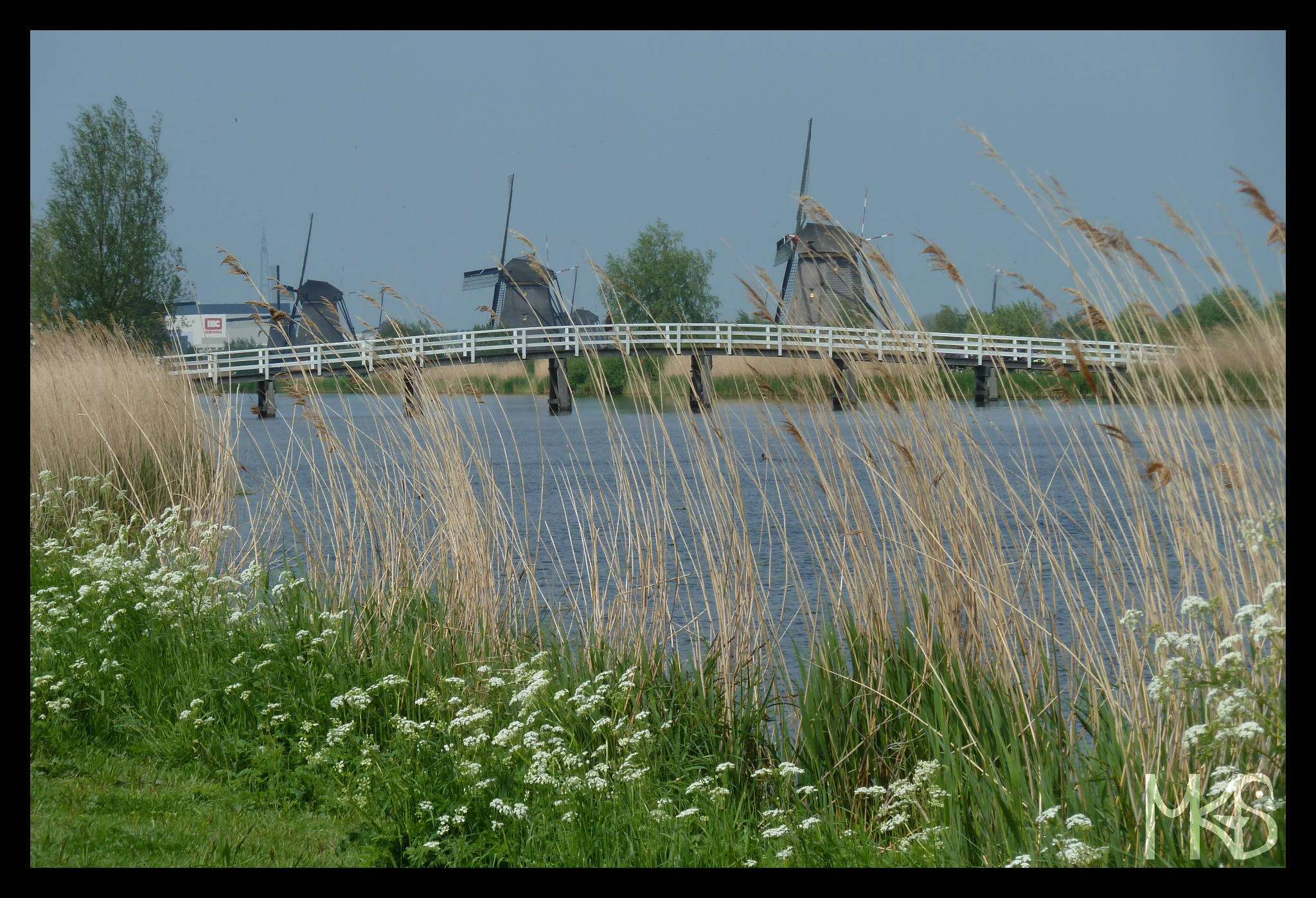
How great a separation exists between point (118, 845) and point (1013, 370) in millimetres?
2709

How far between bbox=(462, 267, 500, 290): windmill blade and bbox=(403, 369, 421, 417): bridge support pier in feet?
110

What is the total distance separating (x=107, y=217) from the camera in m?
23.8

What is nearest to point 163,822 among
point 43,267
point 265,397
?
point 265,397

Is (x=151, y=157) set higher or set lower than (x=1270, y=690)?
higher

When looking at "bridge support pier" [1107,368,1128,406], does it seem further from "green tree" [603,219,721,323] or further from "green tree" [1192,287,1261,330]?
"green tree" [603,219,721,323]

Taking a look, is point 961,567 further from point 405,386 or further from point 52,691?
point 52,691

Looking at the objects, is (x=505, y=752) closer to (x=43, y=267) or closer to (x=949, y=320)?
(x=949, y=320)

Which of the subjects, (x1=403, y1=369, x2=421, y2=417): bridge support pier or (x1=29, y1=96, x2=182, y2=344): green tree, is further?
(x1=29, y1=96, x2=182, y2=344): green tree

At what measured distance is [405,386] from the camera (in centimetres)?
380

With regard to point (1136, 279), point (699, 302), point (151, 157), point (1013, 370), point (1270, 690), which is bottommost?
point (1270, 690)

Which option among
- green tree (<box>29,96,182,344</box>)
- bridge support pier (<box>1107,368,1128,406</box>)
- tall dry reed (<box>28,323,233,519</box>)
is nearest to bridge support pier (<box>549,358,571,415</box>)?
green tree (<box>29,96,182,344</box>)

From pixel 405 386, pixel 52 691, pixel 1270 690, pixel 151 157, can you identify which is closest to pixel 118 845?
pixel 52 691

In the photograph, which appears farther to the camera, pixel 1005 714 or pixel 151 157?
pixel 151 157

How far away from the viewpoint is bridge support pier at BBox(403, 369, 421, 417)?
143 inches
